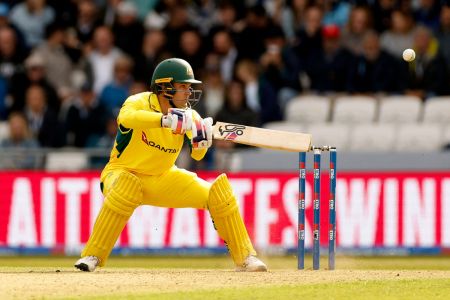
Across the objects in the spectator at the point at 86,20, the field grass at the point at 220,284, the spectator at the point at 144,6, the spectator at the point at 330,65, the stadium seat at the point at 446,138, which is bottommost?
the field grass at the point at 220,284

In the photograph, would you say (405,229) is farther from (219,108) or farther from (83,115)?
(83,115)

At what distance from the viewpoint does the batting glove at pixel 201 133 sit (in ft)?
35.1

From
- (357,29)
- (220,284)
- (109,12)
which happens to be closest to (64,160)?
(109,12)

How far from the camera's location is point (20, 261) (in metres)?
15.4

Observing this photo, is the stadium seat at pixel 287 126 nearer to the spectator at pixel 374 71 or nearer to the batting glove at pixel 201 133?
the spectator at pixel 374 71

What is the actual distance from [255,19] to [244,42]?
1.37ft

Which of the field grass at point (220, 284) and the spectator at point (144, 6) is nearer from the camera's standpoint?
the field grass at point (220, 284)

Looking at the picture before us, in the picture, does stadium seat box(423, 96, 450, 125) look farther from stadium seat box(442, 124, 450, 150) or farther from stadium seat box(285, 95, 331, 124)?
stadium seat box(285, 95, 331, 124)

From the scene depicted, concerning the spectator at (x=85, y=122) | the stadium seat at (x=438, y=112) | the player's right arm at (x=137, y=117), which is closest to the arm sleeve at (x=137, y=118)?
the player's right arm at (x=137, y=117)

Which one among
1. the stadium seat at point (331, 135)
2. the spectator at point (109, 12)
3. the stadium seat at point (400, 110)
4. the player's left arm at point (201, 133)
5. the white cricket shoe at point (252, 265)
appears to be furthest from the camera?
the spectator at point (109, 12)

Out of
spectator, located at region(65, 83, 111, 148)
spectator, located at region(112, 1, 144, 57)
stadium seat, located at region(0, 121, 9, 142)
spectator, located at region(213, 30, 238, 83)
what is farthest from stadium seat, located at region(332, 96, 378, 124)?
stadium seat, located at region(0, 121, 9, 142)

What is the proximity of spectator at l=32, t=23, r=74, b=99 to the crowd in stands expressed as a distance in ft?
0.05

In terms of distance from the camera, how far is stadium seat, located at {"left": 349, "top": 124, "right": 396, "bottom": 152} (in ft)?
54.3

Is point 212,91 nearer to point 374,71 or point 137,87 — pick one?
point 137,87
